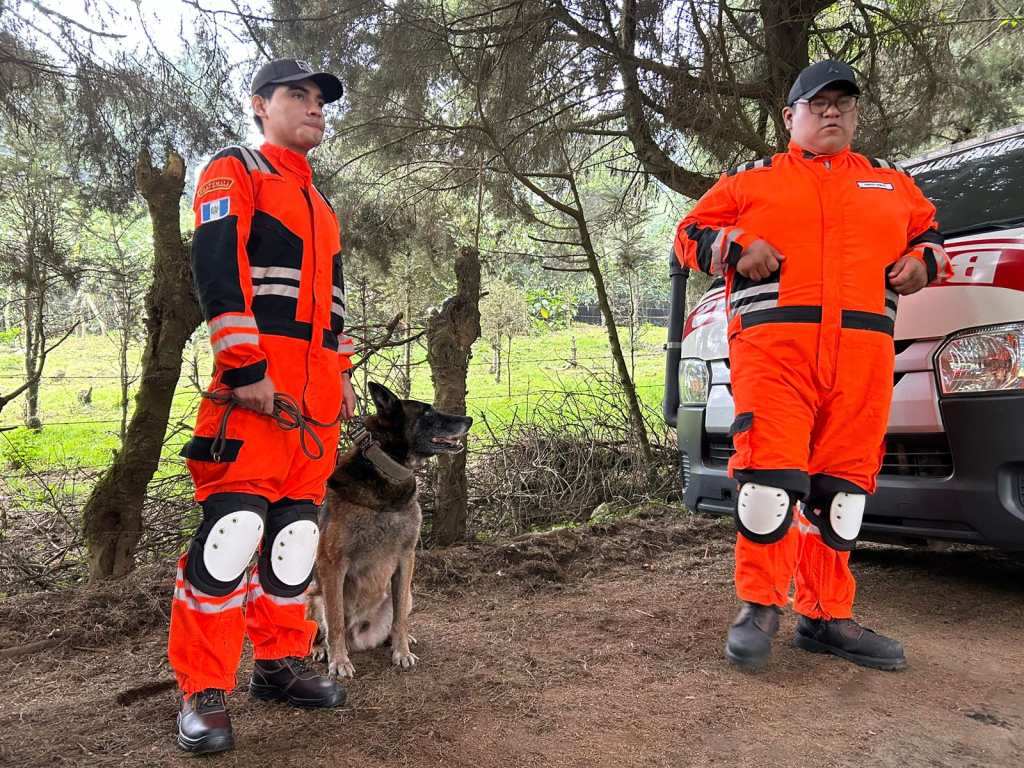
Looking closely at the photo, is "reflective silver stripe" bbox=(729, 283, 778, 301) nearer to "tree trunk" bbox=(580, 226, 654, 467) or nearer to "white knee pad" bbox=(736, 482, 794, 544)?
"white knee pad" bbox=(736, 482, 794, 544)

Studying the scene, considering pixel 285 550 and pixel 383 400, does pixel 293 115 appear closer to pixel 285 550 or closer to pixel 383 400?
pixel 383 400

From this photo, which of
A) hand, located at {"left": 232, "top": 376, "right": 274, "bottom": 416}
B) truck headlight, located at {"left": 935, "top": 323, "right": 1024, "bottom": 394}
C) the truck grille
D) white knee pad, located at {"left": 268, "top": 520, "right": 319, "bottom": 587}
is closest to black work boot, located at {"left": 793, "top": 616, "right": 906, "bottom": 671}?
the truck grille

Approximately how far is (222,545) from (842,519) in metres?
2.16

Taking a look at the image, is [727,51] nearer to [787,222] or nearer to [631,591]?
[787,222]

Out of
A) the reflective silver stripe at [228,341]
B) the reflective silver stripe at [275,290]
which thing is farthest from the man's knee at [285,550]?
the reflective silver stripe at [275,290]

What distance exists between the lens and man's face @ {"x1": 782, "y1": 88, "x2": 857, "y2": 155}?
2689 millimetres

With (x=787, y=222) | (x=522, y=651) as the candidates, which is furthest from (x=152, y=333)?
(x=787, y=222)

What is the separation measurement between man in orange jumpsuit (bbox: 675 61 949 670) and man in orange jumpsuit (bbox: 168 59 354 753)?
1477mm

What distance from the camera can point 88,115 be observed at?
419 cm

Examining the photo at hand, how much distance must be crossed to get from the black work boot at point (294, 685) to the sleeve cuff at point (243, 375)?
3.25 feet

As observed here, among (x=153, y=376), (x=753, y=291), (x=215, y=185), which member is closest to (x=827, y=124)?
(x=753, y=291)

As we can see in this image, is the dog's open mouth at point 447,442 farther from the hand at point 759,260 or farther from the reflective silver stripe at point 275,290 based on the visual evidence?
the hand at point 759,260

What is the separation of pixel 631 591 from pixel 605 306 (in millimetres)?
3607

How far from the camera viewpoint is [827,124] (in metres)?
2.69
